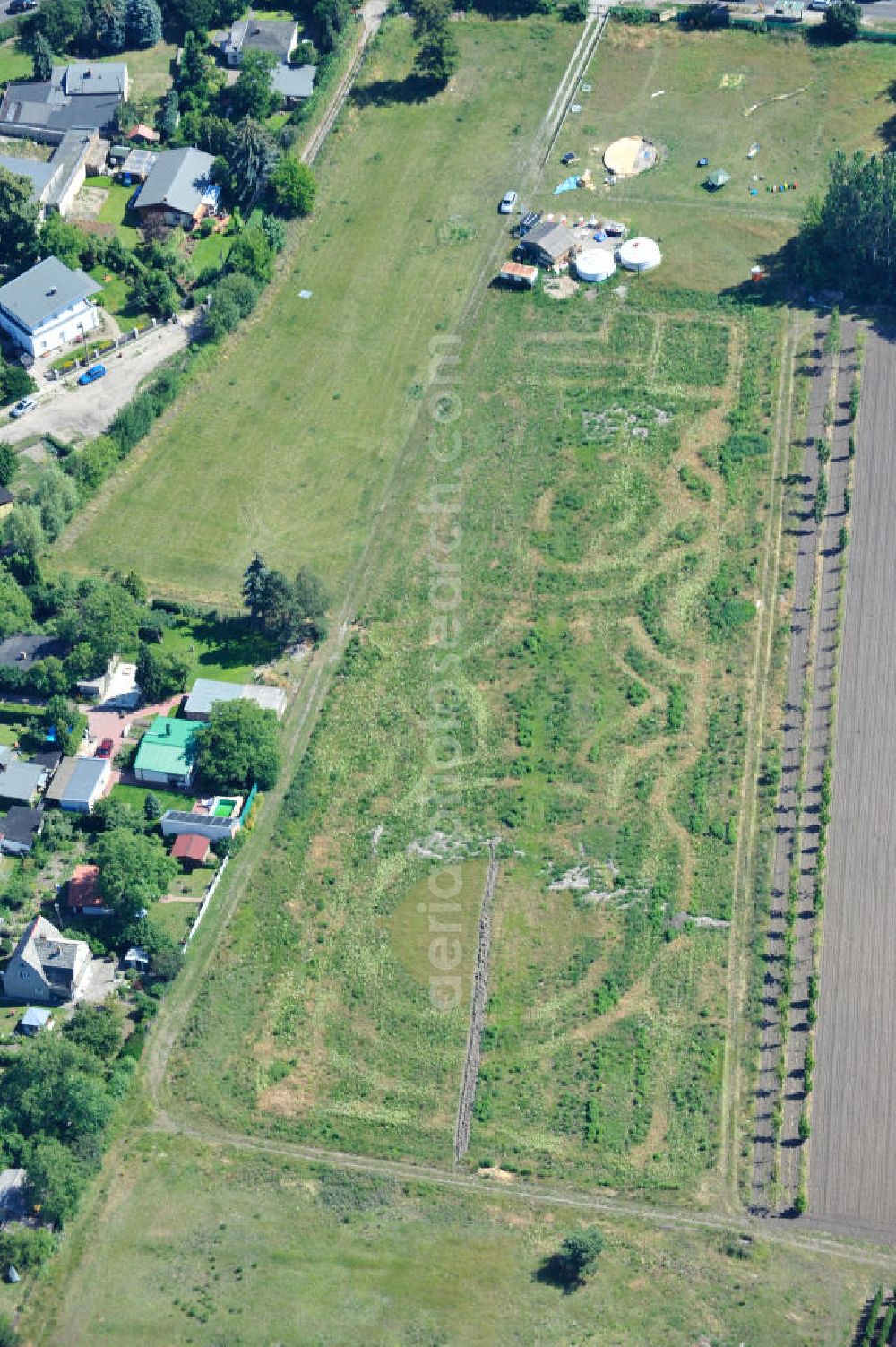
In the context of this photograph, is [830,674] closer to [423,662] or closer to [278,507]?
[423,662]

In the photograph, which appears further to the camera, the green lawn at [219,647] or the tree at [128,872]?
the green lawn at [219,647]

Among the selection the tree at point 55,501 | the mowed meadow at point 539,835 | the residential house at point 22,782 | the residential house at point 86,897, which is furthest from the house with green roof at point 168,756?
the tree at point 55,501

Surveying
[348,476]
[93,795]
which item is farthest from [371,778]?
[348,476]

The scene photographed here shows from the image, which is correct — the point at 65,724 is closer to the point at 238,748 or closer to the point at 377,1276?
the point at 238,748

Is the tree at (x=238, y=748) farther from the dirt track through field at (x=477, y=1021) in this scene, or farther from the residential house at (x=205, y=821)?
the dirt track through field at (x=477, y=1021)

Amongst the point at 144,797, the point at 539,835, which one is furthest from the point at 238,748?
the point at 539,835
